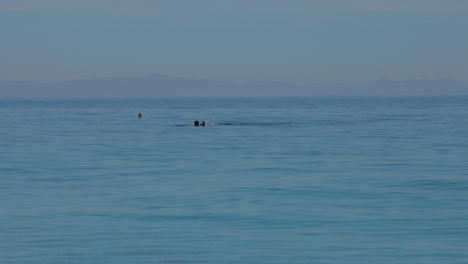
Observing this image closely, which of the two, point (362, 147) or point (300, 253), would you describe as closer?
point (300, 253)

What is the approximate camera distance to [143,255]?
1441cm

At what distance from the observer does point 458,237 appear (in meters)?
15.7

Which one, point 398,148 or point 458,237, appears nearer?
point 458,237

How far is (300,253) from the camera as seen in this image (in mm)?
14539

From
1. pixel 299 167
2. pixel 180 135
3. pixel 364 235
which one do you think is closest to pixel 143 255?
pixel 364 235

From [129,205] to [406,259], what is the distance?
855 centimetres

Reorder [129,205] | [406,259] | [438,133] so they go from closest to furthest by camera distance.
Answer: [406,259], [129,205], [438,133]

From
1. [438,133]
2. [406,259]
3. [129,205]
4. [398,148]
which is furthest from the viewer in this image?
[438,133]

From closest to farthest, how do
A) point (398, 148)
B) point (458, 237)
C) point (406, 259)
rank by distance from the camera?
1. point (406, 259)
2. point (458, 237)
3. point (398, 148)

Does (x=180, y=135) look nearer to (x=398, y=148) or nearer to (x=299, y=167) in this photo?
(x=398, y=148)

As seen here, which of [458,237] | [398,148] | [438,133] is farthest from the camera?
[438,133]

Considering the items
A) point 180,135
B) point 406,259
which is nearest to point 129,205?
point 406,259

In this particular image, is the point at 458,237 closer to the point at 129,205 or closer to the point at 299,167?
the point at 129,205

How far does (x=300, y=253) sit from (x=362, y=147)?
2339 cm
